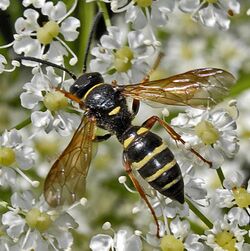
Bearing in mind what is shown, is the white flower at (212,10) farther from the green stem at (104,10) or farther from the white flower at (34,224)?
the white flower at (34,224)

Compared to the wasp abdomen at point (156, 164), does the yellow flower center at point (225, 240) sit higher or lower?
lower

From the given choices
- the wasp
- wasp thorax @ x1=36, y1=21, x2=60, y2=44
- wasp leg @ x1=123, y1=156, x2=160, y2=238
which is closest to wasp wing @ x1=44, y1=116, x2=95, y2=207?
the wasp

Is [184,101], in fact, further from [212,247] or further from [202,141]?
[212,247]

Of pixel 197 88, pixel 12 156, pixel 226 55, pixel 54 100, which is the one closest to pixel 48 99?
pixel 54 100

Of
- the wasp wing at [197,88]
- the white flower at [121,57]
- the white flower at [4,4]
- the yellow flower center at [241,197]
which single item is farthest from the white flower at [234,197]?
the white flower at [4,4]

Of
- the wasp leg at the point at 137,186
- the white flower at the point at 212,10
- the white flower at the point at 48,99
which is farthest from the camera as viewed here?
the white flower at the point at 212,10
